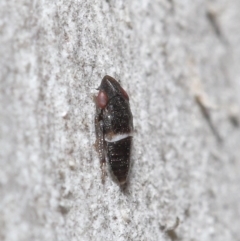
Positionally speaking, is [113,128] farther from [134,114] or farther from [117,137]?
[134,114]

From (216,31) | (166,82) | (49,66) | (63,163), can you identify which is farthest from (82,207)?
(216,31)

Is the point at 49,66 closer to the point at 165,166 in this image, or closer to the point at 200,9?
the point at 165,166

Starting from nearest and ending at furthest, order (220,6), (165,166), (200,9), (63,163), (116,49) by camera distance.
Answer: (63,163) → (116,49) → (165,166) → (200,9) → (220,6)

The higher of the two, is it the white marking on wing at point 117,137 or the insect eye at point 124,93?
the insect eye at point 124,93

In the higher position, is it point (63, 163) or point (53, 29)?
point (53, 29)

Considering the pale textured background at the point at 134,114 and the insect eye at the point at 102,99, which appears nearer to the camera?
the pale textured background at the point at 134,114

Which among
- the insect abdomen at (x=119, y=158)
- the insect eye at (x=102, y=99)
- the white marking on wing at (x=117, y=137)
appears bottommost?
the insect abdomen at (x=119, y=158)
